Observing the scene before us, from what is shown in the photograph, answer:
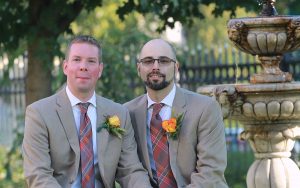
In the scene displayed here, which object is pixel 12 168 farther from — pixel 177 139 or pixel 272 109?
pixel 177 139

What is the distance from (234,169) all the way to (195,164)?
9.29m

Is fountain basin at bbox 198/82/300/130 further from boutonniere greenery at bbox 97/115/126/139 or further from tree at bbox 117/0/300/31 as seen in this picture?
tree at bbox 117/0/300/31

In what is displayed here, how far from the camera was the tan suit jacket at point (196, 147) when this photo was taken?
19.4 ft

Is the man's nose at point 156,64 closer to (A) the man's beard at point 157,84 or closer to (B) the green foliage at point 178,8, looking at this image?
(A) the man's beard at point 157,84

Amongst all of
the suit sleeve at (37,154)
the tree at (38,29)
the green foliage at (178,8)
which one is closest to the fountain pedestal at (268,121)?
the green foliage at (178,8)

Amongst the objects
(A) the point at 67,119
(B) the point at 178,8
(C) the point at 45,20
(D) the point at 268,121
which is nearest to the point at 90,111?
(A) the point at 67,119

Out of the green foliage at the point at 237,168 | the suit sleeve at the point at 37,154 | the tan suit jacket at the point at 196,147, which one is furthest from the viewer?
the green foliage at the point at 237,168

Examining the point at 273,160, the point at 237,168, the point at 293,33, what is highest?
the point at 293,33

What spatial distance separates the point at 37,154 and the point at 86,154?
311 millimetres

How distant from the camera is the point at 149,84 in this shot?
5.96 m

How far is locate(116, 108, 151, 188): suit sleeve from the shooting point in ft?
18.9

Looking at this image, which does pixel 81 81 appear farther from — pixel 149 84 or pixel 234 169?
pixel 234 169

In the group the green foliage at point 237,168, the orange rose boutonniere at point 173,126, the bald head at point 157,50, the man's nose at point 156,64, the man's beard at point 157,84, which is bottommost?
the green foliage at point 237,168

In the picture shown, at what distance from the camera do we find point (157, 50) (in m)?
5.97
